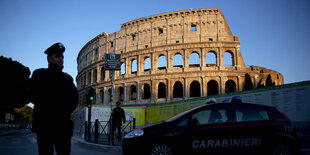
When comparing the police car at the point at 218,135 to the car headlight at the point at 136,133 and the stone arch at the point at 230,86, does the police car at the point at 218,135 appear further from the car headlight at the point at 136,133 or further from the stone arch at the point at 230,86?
the stone arch at the point at 230,86

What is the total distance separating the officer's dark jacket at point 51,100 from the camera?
→ 2.47 meters

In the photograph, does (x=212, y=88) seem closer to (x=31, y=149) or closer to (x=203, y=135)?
(x=31, y=149)

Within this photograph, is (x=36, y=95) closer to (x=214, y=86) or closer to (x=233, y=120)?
(x=233, y=120)

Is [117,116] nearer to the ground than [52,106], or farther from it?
nearer to the ground

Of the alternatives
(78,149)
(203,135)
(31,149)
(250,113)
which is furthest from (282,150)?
(31,149)

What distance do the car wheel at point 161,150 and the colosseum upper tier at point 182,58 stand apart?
24996mm

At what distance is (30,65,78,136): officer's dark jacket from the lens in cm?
247

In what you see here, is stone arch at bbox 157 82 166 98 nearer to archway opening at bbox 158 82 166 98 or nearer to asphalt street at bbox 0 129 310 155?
archway opening at bbox 158 82 166 98

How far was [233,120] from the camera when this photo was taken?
472 cm

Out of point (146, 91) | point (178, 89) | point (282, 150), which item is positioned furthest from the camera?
point (146, 91)

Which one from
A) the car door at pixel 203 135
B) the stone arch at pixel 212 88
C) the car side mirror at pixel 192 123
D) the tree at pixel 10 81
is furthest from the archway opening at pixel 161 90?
the car side mirror at pixel 192 123

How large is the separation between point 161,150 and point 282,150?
229 cm

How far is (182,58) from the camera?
31.5 metres

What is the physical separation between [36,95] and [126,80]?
3198cm
